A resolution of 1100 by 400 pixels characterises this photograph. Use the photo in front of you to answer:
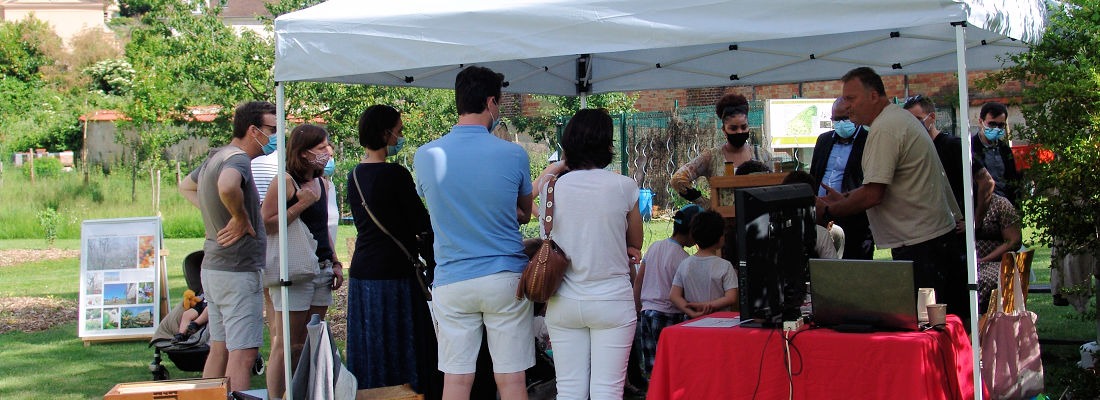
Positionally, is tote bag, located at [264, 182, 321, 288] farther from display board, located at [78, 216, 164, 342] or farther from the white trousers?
display board, located at [78, 216, 164, 342]

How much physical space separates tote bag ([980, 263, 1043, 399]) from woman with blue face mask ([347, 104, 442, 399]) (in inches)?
101

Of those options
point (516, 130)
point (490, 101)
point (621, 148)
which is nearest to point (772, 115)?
point (621, 148)

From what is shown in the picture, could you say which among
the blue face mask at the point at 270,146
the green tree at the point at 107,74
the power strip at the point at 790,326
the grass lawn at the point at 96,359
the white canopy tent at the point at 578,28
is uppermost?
the green tree at the point at 107,74

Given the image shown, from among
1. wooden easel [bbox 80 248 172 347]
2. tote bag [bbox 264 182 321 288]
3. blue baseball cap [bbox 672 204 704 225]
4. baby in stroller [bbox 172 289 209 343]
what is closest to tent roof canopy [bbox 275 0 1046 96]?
tote bag [bbox 264 182 321 288]

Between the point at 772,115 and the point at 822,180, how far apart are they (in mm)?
12596

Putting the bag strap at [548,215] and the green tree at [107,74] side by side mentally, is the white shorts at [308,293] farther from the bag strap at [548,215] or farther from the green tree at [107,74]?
the green tree at [107,74]

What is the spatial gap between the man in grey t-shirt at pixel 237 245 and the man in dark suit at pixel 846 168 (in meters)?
3.10

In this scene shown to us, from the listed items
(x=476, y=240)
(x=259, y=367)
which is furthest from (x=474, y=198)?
(x=259, y=367)

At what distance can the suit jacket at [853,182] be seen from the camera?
19.5 ft

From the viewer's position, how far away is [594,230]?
396 centimetres

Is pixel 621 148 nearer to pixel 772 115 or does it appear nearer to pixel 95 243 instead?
pixel 772 115

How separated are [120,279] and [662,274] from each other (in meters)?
4.82

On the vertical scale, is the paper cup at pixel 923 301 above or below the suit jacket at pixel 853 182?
below

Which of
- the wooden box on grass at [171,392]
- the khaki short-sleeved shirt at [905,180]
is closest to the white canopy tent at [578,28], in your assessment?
the khaki short-sleeved shirt at [905,180]
